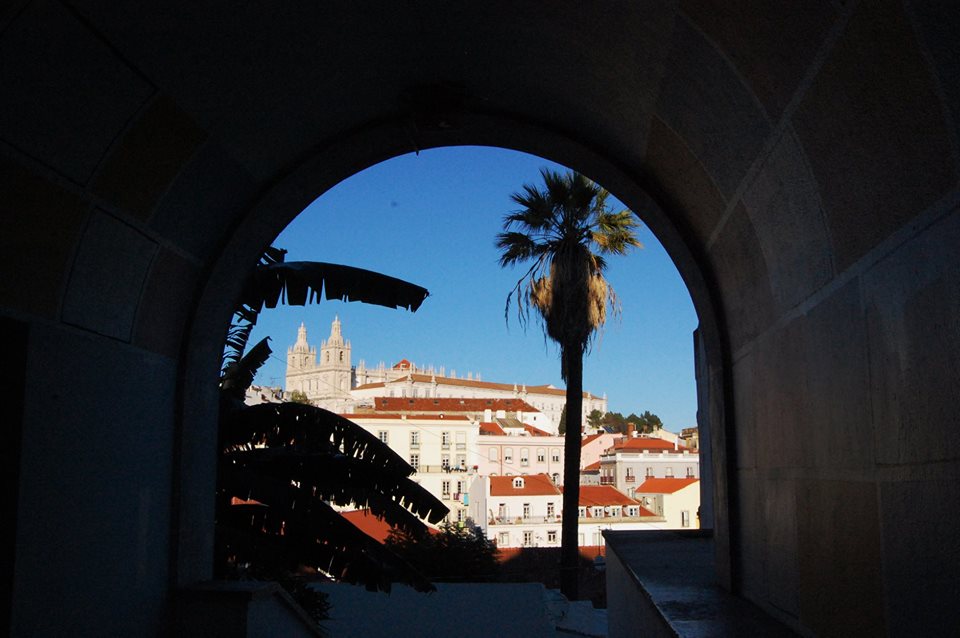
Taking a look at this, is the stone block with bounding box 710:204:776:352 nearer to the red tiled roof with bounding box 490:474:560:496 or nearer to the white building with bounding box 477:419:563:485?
the red tiled roof with bounding box 490:474:560:496

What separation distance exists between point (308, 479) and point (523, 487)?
53.7 meters

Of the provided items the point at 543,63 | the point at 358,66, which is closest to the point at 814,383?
the point at 543,63

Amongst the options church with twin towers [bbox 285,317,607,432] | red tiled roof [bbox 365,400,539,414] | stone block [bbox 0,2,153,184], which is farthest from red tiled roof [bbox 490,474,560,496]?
church with twin towers [bbox 285,317,607,432]

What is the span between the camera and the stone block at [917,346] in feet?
6.33

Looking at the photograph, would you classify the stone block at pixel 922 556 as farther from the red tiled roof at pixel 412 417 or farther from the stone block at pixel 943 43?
the red tiled roof at pixel 412 417

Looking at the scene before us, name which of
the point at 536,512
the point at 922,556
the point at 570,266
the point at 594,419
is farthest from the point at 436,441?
the point at 594,419

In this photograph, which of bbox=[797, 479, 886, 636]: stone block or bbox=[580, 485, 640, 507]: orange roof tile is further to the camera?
bbox=[580, 485, 640, 507]: orange roof tile

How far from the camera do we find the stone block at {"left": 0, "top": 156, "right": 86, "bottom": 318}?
317 centimetres

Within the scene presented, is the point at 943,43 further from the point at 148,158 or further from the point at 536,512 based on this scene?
the point at 536,512

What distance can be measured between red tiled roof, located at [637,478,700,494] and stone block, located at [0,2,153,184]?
63.2m

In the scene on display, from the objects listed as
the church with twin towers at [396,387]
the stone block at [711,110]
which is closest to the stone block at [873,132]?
the stone block at [711,110]

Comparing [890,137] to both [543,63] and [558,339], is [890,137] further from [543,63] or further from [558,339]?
[558,339]

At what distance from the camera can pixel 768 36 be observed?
2.68m

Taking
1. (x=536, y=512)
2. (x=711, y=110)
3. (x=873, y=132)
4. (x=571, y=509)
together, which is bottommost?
(x=536, y=512)
